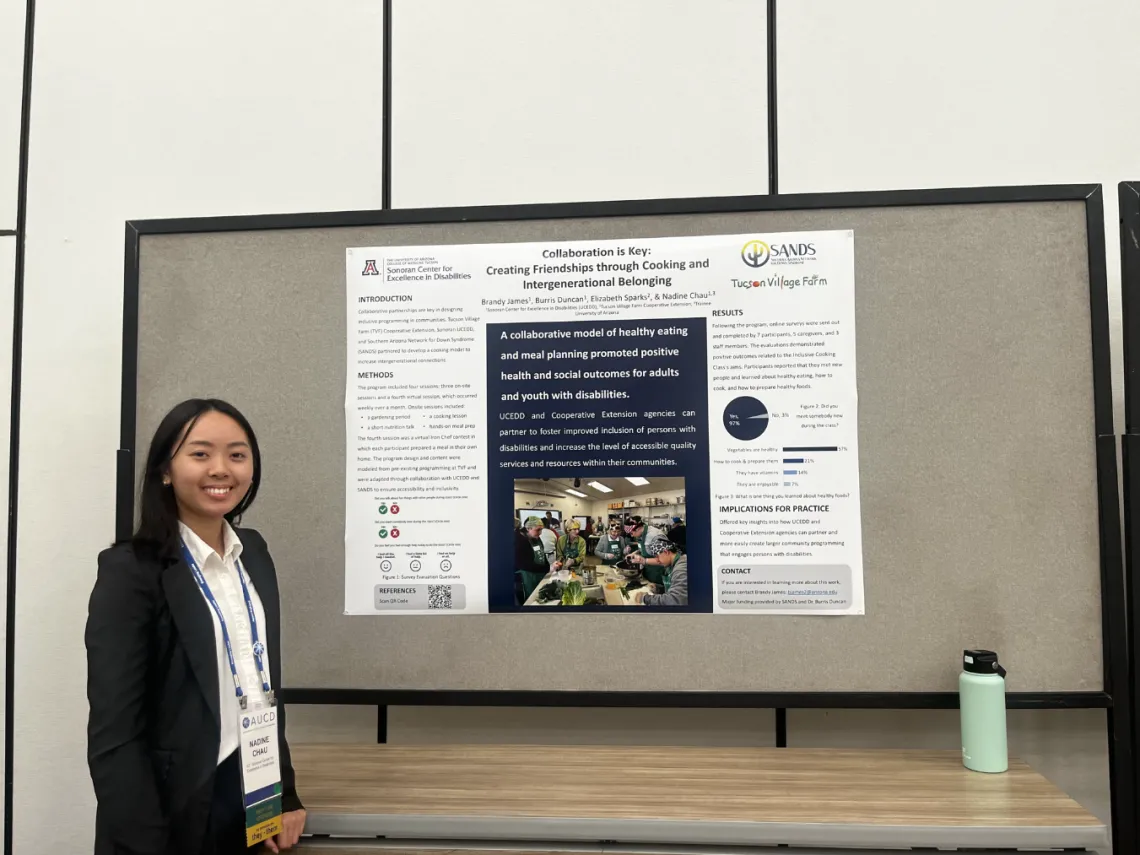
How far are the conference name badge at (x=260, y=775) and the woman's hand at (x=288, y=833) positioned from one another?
0.06ft

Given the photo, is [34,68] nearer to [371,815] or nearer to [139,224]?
[139,224]

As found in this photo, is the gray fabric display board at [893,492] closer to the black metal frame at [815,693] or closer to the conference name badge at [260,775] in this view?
the black metal frame at [815,693]

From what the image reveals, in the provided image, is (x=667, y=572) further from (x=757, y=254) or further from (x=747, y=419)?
(x=757, y=254)

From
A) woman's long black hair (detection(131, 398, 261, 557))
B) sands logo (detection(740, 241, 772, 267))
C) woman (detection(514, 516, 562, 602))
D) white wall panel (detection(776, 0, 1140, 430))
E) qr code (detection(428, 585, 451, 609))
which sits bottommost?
qr code (detection(428, 585, 451, 609))

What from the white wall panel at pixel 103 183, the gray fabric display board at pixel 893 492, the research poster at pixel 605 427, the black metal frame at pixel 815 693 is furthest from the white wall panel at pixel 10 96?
the research poster at pixel 605 427

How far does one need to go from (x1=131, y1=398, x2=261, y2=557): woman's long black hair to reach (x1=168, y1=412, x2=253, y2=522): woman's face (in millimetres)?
11

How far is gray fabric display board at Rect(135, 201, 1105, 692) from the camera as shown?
1.37 metres

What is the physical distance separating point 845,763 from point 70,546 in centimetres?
170

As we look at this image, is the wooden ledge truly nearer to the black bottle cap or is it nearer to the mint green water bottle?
the mint green water bottle

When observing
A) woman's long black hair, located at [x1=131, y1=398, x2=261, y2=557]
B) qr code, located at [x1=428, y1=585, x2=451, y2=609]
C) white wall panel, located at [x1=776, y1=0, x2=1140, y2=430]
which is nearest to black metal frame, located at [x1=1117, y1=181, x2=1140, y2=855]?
white wall panel, located at [x1=776, y1=0, x2=1140, y2=430]

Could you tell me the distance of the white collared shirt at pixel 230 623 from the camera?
1.08m

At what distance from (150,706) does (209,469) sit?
14.0 inches

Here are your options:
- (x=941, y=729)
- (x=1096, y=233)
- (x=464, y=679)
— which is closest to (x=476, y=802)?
(x=464, y=679)

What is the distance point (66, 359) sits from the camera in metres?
1.66
